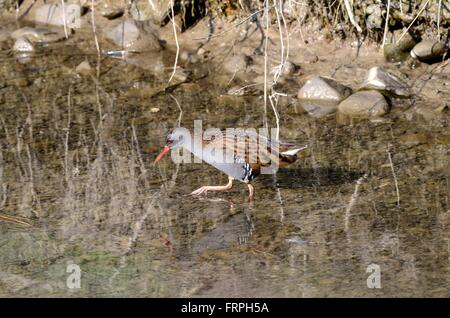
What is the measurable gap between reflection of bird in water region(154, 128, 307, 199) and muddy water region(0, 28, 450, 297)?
195 millimetres

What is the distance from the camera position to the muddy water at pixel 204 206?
5793 mm

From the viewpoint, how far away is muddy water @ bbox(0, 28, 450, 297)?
228 inches

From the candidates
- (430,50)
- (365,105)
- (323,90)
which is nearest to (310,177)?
(365,105)

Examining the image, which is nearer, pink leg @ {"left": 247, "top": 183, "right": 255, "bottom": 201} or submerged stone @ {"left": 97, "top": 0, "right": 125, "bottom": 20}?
pink leg @ {"left": 247, "top": 183, "right": 255, "bottom": 201}

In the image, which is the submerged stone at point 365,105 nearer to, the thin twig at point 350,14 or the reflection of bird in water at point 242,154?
the thin twig at point 350,14

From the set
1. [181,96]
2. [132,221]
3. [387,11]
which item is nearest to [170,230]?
[132,221]

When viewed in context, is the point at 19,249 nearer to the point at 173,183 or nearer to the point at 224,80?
the point at 173,183

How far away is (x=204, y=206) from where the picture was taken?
22.7ft

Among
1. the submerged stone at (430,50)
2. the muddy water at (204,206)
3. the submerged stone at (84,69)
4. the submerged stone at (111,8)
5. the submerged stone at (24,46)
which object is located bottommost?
the muddy water at (204,206)

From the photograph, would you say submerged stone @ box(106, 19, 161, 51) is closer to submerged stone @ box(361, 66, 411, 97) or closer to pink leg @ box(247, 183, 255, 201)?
submerged stone @ box(361, 66, 411, 97)

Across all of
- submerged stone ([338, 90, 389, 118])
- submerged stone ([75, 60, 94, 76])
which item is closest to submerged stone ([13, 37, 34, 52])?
submerged stone ([75, 60, 94, 76])

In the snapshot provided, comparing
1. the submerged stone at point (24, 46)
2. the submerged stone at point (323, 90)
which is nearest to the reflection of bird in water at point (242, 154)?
the submerged stone at point (323, 90)

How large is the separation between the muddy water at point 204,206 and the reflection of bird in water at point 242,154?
0.20 meters
